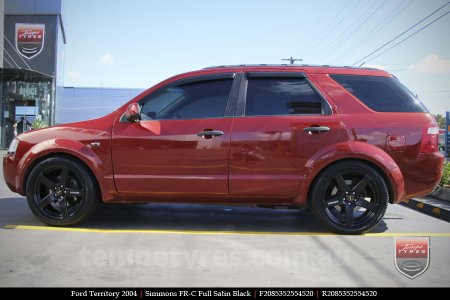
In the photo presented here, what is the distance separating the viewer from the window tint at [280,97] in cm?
498

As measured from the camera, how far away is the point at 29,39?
1160 inches

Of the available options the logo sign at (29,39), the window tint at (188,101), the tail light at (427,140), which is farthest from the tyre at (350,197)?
the logo sign at (29,39)

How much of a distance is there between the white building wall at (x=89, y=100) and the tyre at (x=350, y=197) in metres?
56.9

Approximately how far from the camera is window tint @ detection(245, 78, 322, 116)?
4.98 meters

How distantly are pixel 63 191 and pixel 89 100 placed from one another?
58388 mm

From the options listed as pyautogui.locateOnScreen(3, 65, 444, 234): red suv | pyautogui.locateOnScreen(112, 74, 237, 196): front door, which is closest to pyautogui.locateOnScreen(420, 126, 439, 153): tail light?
pyautogui.locateOnScreen(3, 65, 444, 234): red suv

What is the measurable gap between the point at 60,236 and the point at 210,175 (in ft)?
5.53

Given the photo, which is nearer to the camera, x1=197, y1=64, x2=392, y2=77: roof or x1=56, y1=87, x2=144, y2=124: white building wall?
x1=197, y1=64, x2=392, y2=77: roof

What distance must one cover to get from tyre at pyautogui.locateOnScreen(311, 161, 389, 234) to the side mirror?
2.10 meters

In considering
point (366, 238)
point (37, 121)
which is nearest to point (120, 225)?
point (366, 238)

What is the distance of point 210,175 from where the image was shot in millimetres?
4848

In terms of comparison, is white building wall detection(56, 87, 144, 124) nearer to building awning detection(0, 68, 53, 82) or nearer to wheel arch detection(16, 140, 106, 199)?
building awning detection(0, 68, 53, 82)

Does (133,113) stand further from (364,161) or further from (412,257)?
(412,257)

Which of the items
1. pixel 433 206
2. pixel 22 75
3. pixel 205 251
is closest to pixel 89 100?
pixel 22 75
